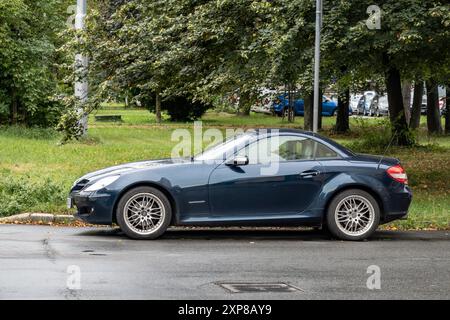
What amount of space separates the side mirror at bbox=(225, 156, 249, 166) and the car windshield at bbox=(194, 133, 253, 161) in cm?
13

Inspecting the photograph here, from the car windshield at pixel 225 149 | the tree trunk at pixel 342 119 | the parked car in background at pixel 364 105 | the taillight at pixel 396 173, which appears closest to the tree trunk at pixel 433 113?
the tree trunk at pixel 342 119

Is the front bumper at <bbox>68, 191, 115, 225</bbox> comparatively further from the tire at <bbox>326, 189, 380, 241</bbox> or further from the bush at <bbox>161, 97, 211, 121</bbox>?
the bush at <bbox>161, 97, 211, 121</bbox>

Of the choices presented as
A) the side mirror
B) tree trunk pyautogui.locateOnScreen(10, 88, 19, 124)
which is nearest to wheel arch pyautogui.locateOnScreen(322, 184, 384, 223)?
the side mirror

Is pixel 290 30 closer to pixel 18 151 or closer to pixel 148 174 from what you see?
pixel 148 174

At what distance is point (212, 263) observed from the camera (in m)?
9.99

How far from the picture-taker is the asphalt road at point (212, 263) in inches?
326

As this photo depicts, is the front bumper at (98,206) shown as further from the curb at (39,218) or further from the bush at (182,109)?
the bush at (182,109)

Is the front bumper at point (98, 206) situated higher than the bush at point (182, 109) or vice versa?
the bush at point (182, 109)

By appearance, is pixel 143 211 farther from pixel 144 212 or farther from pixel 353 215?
pixel 353 215

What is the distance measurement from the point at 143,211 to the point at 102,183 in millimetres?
651

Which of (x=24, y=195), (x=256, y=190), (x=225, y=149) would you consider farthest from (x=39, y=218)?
(x=256, y=190)

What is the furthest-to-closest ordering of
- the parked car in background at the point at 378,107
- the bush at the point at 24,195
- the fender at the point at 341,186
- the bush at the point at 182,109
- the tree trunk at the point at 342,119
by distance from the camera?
the parked car in background at the point at 378,107, the bush at the point at 182,109, the tree trunk at the point at 342,119, the bush at the point at 24,195, the fender at the point at 341,186

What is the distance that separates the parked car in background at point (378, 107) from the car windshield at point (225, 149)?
42537 millimetres

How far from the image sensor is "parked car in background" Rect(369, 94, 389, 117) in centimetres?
5494
